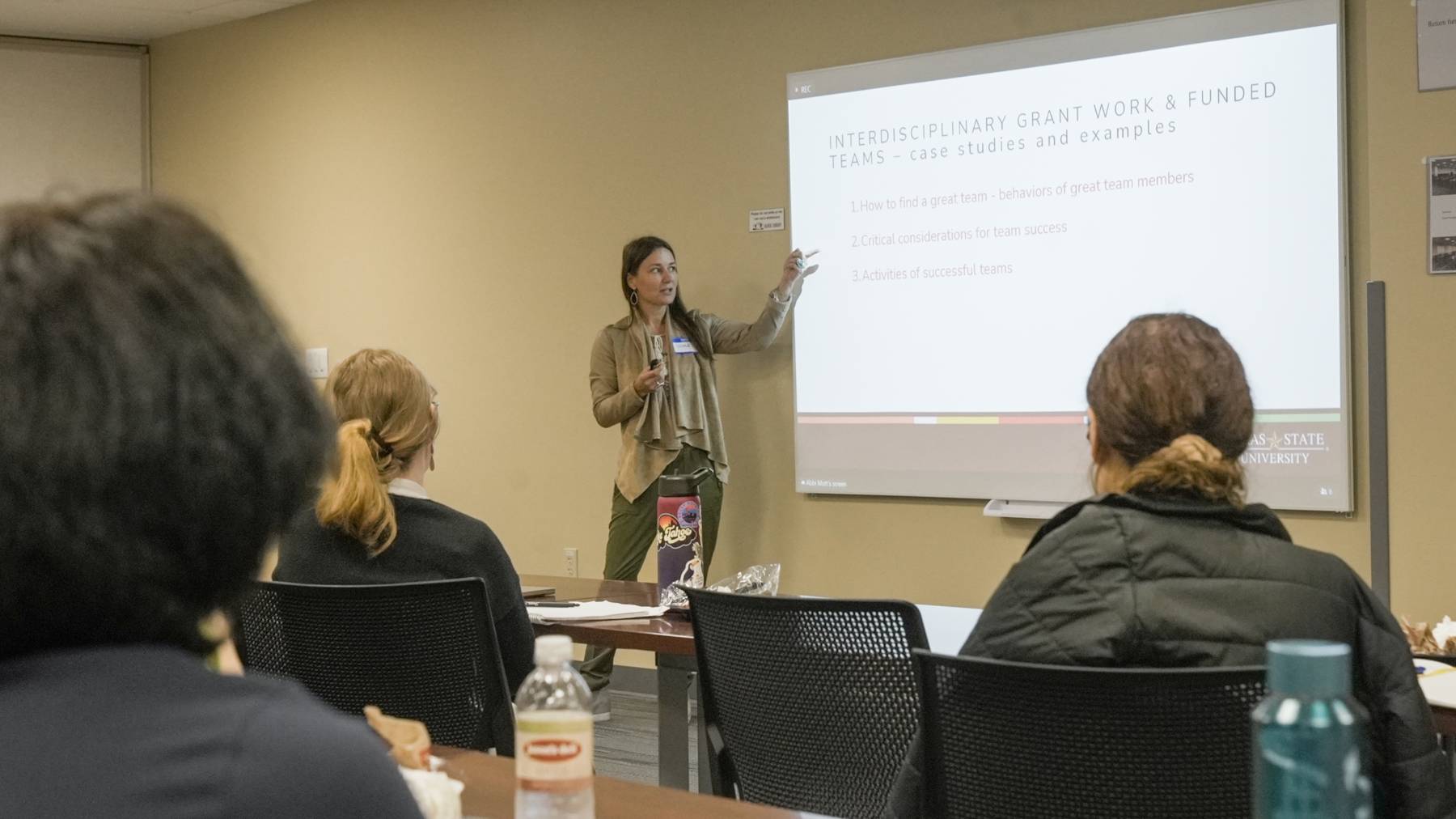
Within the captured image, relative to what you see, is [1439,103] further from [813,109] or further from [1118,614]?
[1118,614]

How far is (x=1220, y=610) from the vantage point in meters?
1.53

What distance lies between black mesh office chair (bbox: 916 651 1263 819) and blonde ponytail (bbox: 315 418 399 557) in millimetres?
1084

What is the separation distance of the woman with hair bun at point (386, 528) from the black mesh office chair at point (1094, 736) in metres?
0.93

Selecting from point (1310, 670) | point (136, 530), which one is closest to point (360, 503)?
point (136, 530)

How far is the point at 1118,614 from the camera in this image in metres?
1.52

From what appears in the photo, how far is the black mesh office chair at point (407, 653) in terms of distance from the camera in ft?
7.00

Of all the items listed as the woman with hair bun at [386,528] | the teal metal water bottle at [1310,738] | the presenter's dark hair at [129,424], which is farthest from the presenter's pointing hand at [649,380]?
the presenter's dark hair at [129,424]

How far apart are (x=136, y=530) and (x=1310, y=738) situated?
2.26 ft

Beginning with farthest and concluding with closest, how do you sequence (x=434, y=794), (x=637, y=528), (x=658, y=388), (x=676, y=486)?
1. (x=637, y=528)
2. (x=658, y=388)
3. (x=676, y=486)
4. (x=434, y=794)

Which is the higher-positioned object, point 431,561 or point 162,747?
point 162,747

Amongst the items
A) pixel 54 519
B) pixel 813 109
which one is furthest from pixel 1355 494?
pixel 54 519

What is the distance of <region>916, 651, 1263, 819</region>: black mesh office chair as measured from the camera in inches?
56.7

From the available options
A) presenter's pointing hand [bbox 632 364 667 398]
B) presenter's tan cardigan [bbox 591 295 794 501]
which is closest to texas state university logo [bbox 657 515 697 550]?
presenter's pointing hand [bbox 632 364 667 398]

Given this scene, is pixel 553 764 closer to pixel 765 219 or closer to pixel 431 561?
pixel 431 561
